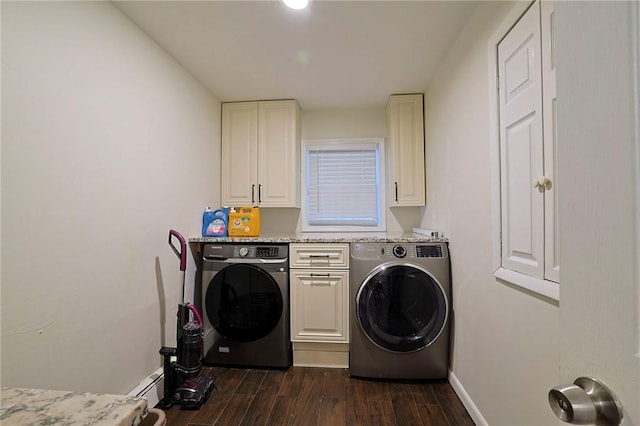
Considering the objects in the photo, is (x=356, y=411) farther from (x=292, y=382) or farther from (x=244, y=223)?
(x=244, y=223)

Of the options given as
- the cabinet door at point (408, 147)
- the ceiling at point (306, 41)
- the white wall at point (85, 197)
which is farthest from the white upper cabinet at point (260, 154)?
the cabinet door at point (408, 147)

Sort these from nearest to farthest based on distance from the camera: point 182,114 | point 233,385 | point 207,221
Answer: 1. point 233,385
2. point 182,114
3. point 207,221

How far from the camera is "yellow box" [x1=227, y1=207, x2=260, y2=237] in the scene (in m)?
2.35

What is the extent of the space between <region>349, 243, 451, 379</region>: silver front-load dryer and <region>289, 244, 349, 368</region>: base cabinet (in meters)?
0.13

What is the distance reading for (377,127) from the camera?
2.84 metres

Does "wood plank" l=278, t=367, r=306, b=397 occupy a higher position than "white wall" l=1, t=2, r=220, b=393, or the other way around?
"white wall" l=1, t=2, r=220, b=393

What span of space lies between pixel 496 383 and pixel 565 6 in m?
1.51

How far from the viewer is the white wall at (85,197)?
3.27 ft

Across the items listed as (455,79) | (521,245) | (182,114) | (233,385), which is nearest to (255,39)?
(182,114)

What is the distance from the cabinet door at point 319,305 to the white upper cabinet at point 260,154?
0.86 meters

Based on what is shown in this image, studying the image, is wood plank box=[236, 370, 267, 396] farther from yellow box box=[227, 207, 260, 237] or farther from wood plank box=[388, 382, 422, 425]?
yellow box box=[227, 207, 260, 237]

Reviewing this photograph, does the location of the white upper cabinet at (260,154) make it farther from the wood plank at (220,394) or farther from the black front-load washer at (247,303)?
the wood plank at (220,394)

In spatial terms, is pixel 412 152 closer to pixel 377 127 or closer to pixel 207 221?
pixel 377 127

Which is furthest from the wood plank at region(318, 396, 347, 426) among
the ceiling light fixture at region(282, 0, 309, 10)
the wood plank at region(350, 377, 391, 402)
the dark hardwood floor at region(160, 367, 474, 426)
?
the ceiling light fixture at region(282, 0, 309, 10)
